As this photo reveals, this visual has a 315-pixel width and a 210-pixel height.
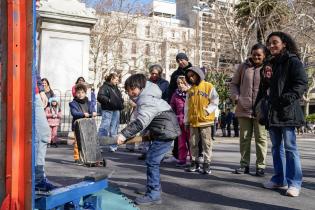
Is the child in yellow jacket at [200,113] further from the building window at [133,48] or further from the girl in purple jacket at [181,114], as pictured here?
the building window at [133,48]

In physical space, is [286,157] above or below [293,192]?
above

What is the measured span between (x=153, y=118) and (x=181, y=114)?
270 centimetres

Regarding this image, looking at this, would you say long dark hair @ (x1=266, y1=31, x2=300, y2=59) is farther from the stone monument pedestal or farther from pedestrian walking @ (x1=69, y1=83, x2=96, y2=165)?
the stone monument pedestal

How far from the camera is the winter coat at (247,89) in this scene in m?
6.21

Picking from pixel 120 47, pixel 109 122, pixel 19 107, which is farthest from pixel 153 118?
pixel 120 47

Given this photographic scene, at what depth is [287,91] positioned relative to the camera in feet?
16.5

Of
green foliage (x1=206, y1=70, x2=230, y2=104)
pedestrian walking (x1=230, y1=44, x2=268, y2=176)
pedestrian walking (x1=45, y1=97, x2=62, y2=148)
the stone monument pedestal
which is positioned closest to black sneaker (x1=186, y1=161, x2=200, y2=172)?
pedestrian walking (x1=230, y1=44, x2=268, y2=176)

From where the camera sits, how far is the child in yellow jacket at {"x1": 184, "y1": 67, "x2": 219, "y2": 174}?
6340 mm

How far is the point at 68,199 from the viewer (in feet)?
10.7

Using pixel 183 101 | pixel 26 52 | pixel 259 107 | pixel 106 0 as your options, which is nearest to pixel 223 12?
pixel 106 0

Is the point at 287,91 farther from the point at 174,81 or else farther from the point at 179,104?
the point at 174,81

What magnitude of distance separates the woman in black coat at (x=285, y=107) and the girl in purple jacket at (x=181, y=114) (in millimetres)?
2068

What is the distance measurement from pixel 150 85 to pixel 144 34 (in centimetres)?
4538

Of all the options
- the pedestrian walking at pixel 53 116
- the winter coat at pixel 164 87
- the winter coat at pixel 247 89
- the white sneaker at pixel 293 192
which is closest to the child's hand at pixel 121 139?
the white sneaker at pixel 293 192
